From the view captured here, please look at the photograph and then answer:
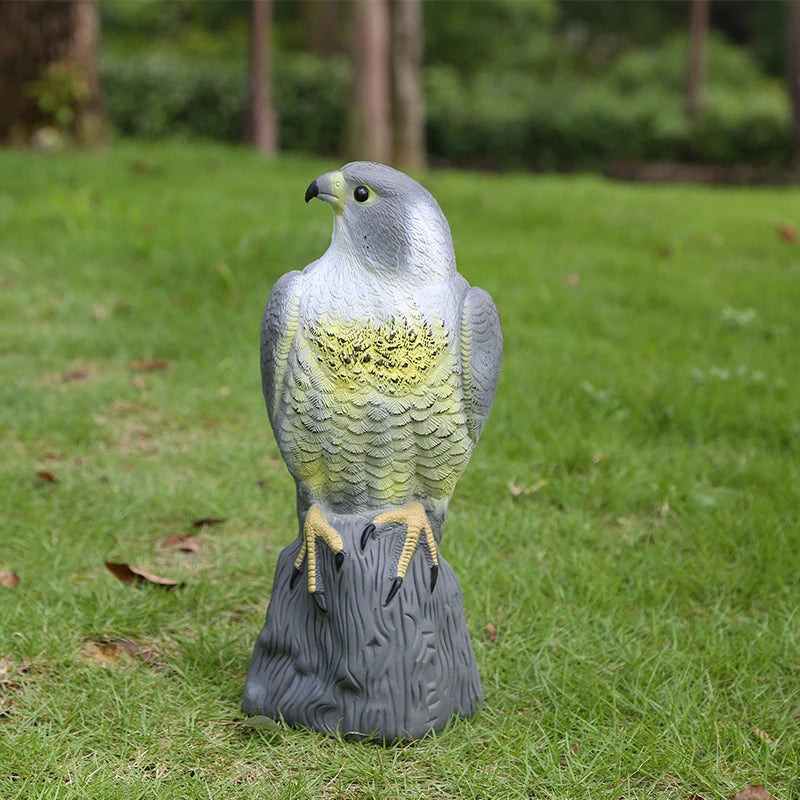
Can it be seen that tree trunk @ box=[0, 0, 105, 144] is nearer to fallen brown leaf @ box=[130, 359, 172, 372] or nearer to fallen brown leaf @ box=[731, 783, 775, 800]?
fallen brown leaf @ box=[130, 359, 172, 372]

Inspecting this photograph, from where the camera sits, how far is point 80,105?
9.47 metres

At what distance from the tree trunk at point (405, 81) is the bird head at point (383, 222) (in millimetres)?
8884

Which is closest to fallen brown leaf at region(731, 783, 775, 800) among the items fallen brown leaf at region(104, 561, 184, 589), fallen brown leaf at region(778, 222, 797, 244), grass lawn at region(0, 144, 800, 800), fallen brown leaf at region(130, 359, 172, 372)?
grass lawn at region(0, 144, 800, 800)

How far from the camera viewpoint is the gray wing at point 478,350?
2.56 meters

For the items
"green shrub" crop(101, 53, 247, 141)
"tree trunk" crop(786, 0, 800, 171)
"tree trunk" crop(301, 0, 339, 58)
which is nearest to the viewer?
"tree trunk" crop(786, 0, 800, 171)

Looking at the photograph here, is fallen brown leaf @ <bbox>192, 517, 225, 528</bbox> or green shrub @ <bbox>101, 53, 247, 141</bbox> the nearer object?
fallen brown leaf @ <bbox>192, 517, 225, 528</bbox>

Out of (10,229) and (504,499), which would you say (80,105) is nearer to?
(10,229)

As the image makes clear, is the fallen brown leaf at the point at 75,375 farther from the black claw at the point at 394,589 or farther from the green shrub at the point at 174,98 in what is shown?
the green shrub at the point at 174,98

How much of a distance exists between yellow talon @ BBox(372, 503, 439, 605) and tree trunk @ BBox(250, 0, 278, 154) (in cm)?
1141

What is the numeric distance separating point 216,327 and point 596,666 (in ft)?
10.6

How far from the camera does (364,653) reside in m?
2.60

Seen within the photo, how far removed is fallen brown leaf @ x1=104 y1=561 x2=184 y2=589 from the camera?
332 cm

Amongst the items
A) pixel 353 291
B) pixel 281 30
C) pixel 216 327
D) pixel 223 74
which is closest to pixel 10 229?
pixel 216 327

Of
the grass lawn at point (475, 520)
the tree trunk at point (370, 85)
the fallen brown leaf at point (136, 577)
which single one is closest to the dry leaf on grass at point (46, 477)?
the grass lawn at point (475, 520)
